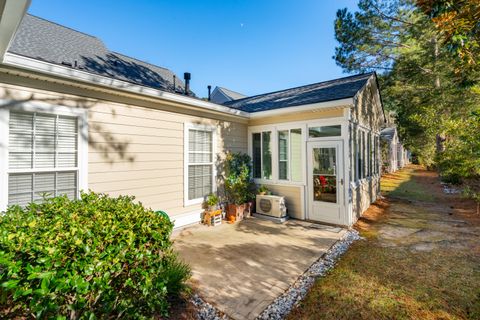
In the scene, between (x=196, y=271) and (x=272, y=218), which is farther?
(x=272, y=218)

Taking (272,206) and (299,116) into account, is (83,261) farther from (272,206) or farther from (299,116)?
(299,116)

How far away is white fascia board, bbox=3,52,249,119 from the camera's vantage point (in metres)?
3.14

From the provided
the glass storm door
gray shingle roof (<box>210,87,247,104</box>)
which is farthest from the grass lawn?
gray shingle roof (<box>210,87,247,104</box>)

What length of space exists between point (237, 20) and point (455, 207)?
1127 centimetres

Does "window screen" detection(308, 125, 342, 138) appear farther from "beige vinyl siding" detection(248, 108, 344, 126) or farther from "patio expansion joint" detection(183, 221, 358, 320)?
"patio expansion joint" detection(183, 221, 358, 320)

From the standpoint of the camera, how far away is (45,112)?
3586 millimetres

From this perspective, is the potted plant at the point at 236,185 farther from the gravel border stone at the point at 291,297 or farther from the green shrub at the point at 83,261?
the green shrub at the point at 83,261

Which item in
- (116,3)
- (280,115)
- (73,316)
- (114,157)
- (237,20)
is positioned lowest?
(73,316)

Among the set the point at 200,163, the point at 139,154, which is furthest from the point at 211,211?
the point at 139,154

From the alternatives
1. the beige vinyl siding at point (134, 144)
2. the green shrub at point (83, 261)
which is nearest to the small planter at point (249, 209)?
the beige vinyl siding at point (134, 144)

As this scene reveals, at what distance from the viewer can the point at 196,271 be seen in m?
3.53

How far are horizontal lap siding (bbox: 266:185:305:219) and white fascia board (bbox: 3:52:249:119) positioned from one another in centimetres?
315

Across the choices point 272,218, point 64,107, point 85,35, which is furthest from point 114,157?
point 85,35

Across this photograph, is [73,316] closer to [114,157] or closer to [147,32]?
[114,157]
